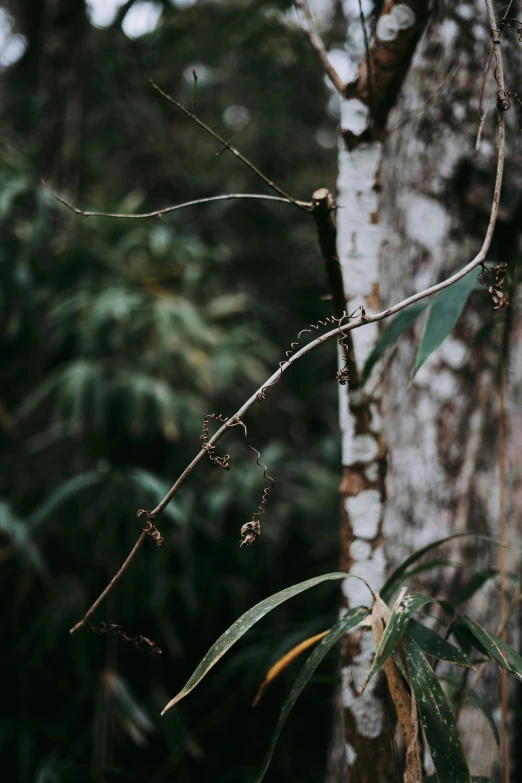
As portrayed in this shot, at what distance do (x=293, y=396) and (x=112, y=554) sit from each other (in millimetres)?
711

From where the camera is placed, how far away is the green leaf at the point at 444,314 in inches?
17.0

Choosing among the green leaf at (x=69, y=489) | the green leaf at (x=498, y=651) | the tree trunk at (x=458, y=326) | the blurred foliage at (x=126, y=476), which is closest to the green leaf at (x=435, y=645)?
the green leaf at (x=498, y=651)

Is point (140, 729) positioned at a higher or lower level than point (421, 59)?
lower

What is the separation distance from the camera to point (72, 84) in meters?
1.20

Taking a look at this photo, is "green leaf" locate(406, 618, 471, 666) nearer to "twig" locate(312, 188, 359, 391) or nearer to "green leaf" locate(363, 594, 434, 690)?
"green leaf" locate(363, 594, 434, 690)

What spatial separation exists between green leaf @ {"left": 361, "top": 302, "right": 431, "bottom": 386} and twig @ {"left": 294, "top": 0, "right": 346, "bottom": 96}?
19cm

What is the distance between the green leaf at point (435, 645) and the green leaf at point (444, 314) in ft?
0.67

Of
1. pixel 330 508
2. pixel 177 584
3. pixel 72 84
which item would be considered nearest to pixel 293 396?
pixel 330 508

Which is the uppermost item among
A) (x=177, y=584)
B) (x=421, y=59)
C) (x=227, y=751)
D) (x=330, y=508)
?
(x=421, y=59)

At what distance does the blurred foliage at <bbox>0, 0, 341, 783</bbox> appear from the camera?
0.94m

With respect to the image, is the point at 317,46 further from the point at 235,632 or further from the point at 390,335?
the point at 235,632

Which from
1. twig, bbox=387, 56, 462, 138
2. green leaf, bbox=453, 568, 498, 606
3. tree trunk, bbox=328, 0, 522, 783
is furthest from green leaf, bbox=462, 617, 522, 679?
twig, bbox=387, 56, 462, 138

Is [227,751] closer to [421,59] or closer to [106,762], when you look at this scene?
[106,762]

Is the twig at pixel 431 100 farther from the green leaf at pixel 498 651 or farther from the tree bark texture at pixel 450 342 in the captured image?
the green leaf at pixel 498 651
